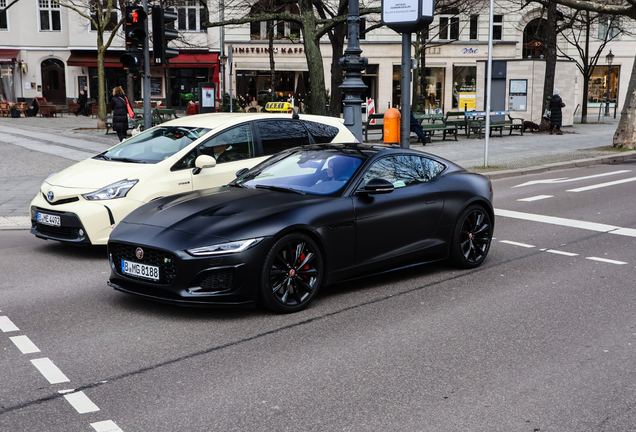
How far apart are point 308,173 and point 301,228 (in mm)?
975

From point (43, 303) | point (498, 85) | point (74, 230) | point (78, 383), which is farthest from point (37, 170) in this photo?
point (498, 85)

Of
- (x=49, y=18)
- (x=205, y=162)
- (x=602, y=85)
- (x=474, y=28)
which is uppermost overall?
(x=49, y=18)

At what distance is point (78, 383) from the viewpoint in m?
4.36

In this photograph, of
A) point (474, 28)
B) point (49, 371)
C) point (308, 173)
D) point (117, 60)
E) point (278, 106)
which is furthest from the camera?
point (474, 28)

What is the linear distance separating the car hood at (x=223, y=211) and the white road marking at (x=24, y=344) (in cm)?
133

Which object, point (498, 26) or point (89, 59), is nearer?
point (89, 59)

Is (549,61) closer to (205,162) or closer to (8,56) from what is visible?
(205,162)

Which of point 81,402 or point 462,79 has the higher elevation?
point 462,79

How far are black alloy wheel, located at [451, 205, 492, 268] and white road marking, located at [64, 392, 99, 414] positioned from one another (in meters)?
4.24

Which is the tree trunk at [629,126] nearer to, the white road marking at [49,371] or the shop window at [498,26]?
the white road marking at [49,371]

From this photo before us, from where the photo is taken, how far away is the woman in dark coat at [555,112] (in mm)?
27641

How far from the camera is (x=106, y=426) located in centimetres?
377

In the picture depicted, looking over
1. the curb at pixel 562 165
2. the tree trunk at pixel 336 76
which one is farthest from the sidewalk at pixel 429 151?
the tree trunk at pixel 336 76

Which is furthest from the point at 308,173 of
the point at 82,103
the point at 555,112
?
the point at 82,103
